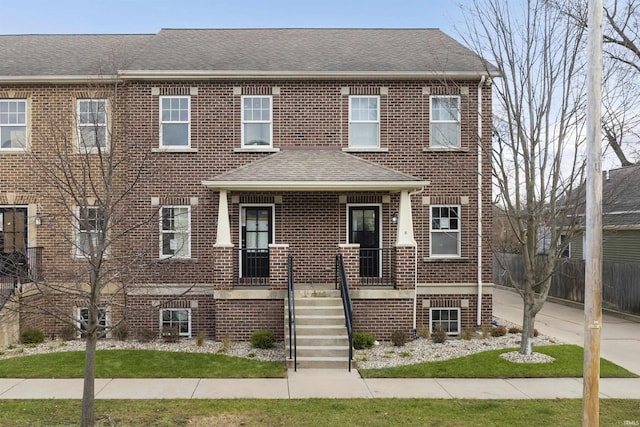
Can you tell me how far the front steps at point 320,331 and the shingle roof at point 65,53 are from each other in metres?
7.80

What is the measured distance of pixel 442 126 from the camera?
1447cm

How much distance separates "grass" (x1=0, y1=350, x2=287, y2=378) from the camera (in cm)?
947

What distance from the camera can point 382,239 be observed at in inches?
558

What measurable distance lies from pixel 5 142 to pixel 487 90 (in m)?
13.7

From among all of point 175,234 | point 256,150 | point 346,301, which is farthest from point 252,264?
point 346,301

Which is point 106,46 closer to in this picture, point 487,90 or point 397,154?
point 397,154

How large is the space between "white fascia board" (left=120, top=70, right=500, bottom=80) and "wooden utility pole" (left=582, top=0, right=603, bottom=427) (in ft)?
25.6

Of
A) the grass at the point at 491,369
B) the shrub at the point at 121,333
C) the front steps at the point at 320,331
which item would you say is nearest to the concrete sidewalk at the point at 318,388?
the grass at the point at 491,369

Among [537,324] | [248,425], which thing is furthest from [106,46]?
[537,324]

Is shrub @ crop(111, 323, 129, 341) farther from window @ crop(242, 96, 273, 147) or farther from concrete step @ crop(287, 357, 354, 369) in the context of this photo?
window @ crop(242, 96, 273, 147)

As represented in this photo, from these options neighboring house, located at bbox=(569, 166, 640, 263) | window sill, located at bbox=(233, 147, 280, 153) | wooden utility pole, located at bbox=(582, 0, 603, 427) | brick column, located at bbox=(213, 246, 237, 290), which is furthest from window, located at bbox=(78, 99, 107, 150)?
neighboring house, located at bbox=(569, 166, 640, 263)

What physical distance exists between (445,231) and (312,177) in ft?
14.4

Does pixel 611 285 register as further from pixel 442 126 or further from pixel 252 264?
pixel 252 264

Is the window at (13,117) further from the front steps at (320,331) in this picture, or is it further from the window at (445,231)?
the window at (445,231)
